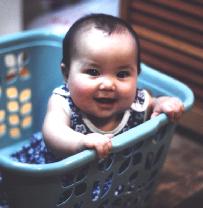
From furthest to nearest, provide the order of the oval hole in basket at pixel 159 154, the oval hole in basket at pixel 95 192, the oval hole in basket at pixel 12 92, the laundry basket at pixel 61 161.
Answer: the oval hole in basket at pixel 12 92
the oval hole in basket at pixel 159 154
the oval hole in basket at pixel 95 192
the laundry basket at pixel 61 161

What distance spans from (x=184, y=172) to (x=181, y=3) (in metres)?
0.43

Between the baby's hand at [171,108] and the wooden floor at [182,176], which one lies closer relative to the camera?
the baby's hand at [171,108]

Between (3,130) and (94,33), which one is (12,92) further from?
(94,33)

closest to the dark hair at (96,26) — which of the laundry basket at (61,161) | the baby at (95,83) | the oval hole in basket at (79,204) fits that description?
the baby at (95,83)

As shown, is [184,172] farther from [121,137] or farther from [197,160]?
[121,137]

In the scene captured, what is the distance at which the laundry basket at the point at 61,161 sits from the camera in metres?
0.76

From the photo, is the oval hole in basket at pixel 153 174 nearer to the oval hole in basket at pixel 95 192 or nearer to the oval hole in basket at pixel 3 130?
the oval hole in basket at pixel 95 192

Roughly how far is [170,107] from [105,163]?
0.58 feet

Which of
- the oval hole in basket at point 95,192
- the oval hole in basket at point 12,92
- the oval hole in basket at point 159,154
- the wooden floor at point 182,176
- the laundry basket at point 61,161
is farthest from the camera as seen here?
the oval hole in basket at point 12,92

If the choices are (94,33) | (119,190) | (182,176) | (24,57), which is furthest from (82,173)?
(24,57)

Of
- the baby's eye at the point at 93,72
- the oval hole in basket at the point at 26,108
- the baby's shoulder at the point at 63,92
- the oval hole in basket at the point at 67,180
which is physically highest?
the baby's eye at the point at 93,72

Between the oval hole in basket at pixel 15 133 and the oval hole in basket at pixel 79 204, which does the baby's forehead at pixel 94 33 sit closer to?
the oval hole in basket at pixel 79 204

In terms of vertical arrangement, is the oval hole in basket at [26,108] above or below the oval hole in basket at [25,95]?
below

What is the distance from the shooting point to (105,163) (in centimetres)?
85
